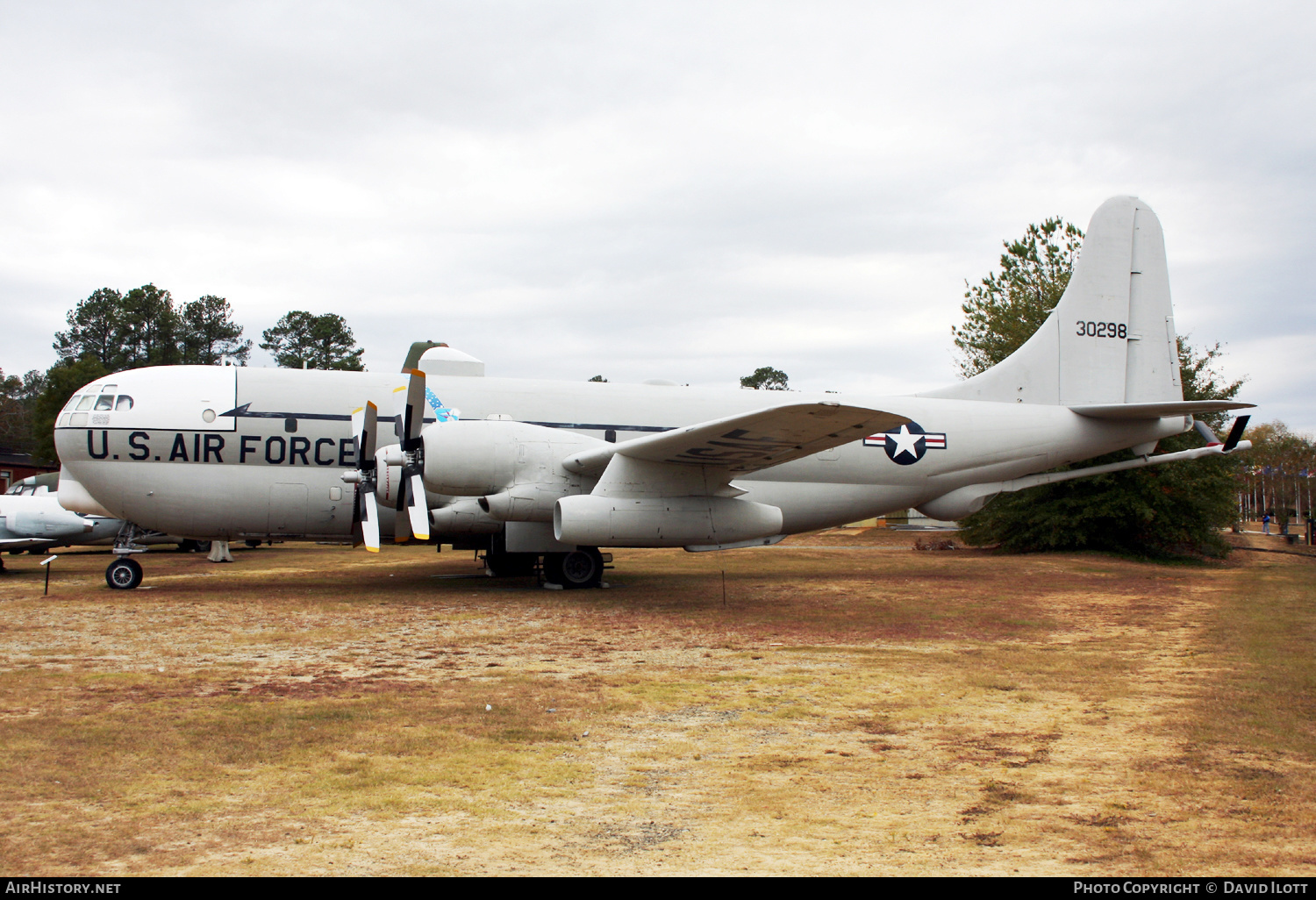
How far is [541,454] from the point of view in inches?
510

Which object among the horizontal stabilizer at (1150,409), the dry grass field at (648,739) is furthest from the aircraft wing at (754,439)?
the horizontal stabilizer at (1150,409)

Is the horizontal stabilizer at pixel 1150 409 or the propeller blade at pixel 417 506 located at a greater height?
the horizontal stabilizer at pixel 1150 409

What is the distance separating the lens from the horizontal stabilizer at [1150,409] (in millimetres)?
14594

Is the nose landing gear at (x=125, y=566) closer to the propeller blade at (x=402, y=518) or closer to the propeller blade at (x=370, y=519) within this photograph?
the propeller blade at (x=370, y=519)

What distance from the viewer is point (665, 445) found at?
465 inches

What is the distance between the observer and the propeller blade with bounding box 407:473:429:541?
464 inches

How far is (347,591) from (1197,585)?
16.2 meters

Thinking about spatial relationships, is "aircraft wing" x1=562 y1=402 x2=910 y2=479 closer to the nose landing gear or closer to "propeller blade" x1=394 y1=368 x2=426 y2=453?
"propeller blade" x1=394 y1=368 x2=426 y2=453

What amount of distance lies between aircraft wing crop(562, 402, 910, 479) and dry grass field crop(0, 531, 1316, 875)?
2.21 m

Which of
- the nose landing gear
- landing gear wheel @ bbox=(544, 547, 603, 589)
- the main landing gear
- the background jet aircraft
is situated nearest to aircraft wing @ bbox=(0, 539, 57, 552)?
the background jet aircraft

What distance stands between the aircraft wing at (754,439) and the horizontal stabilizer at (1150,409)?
7.33 meters

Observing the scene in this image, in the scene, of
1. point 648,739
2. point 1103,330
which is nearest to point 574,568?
point 648,739

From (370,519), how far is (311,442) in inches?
84.5
